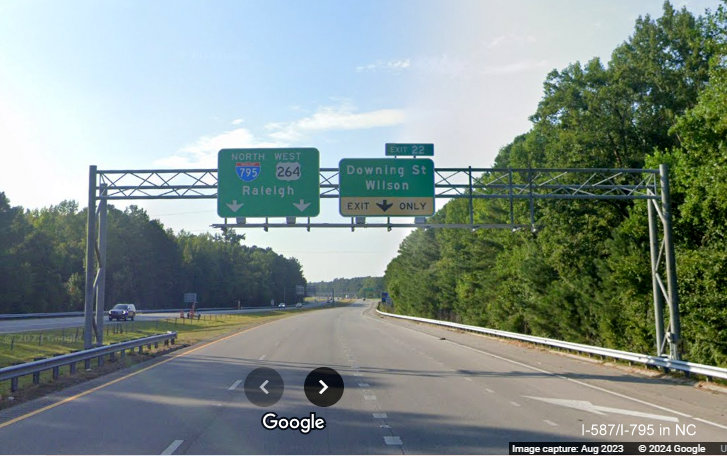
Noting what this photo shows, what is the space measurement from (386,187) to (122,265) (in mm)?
102107

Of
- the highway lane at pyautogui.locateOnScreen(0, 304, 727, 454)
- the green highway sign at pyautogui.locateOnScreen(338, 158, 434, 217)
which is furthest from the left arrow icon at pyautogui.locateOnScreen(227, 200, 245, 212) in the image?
the highway lane at pyautogui.locateOnScreen(0, 304, 727, 454)

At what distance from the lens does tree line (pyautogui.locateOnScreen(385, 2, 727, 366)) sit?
1997 centimetres

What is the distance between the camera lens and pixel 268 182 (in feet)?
76.1

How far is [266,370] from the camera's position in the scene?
64.1 feet

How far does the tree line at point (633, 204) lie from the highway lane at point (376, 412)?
470 cm

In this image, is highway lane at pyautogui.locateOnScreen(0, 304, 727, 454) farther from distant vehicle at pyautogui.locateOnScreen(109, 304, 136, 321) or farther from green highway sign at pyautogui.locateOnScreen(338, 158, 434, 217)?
distant vehicle at pyautogui.locateOnScreen(109, 304, 136, 321)

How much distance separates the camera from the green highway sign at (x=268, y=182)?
75.3ft

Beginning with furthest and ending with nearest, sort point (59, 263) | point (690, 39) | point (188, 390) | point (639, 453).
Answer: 1. point (59, 263)
2. point (690, 39)
3. point (188, 390)
4. point (639, 453)

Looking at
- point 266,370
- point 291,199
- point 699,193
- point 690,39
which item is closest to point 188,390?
point 266,370

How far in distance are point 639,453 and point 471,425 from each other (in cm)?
277

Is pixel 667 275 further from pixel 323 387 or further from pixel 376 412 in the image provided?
pixel 376 412

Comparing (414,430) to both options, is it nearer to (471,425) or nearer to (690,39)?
(471,425)

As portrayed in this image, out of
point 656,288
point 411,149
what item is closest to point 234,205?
point 411,149

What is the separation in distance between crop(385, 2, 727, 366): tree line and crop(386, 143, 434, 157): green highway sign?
8.30 metres
